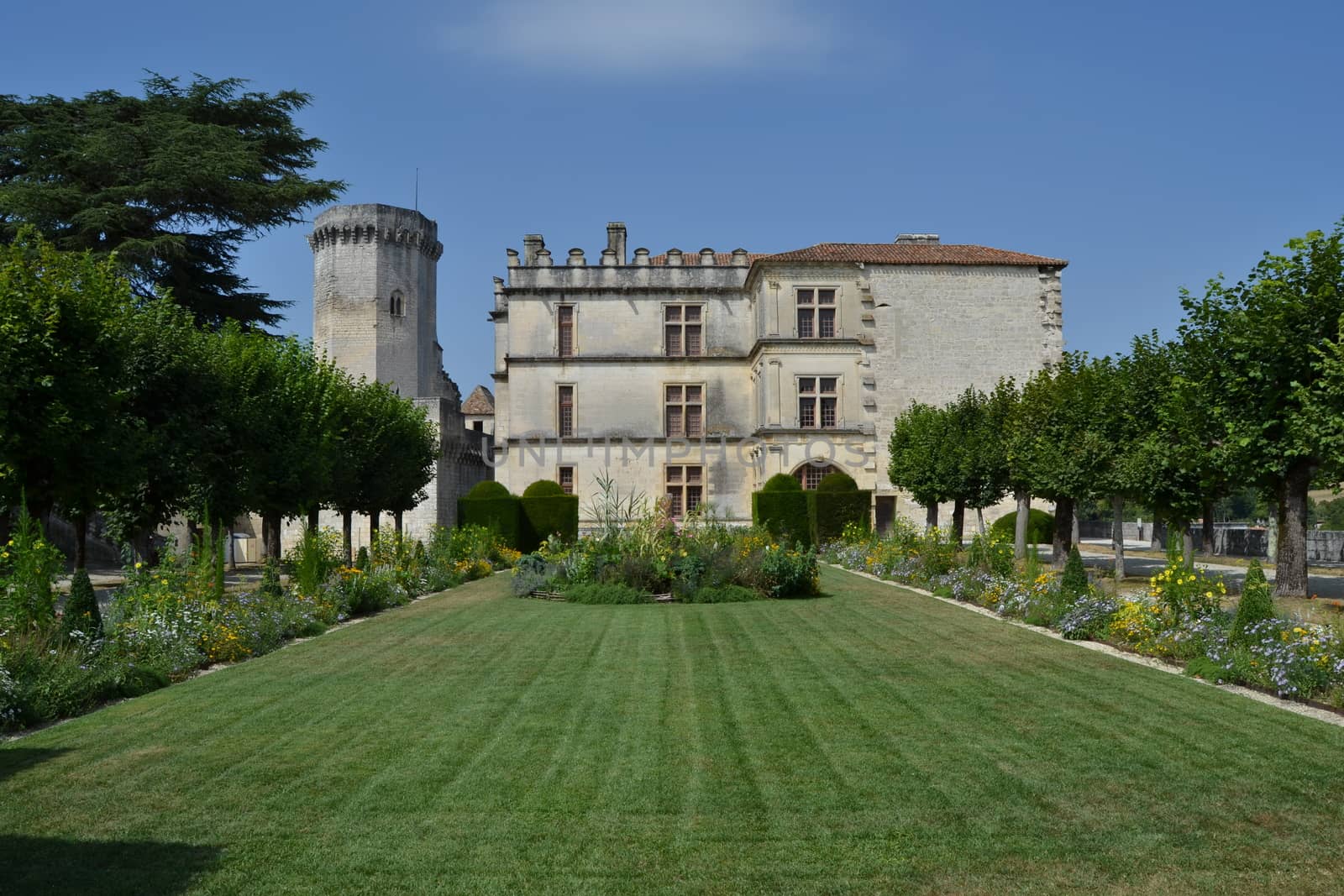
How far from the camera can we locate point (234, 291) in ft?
110

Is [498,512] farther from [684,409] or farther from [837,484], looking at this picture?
[837,484]

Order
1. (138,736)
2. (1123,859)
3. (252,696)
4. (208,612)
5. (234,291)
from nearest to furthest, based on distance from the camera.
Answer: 1. (1123,859)
2. (138,736)
3. (252,696)
4. (208,612)
5. (234,291)

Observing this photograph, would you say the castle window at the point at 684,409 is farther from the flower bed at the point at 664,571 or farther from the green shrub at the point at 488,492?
the flower bed at the point at 664,571

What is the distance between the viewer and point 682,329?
39.1 metres

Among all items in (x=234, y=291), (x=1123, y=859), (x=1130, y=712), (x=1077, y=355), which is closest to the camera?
(x=1123, y=859)

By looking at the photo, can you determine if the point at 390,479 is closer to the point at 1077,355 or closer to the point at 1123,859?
the point at 1077,355

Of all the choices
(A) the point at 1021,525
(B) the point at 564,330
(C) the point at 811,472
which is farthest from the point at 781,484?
(B) the point at 564,330

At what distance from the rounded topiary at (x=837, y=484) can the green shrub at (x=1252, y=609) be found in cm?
2060

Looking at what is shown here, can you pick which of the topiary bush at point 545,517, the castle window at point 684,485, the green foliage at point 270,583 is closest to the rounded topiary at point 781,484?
the castle window at point 684,485

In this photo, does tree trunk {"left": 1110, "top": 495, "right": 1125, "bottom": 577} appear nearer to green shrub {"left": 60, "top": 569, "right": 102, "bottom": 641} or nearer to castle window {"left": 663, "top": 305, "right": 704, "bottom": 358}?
green shrub {"left": 60, "top": 569, "right": 102, "bottom": 641}

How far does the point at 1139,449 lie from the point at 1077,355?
17.6ft

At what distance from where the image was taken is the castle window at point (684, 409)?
38.9 metres

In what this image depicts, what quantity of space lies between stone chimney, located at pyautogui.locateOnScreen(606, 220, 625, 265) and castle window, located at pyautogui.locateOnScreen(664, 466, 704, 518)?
8280 mm

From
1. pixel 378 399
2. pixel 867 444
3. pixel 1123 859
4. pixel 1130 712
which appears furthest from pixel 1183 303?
pixel 378 399
